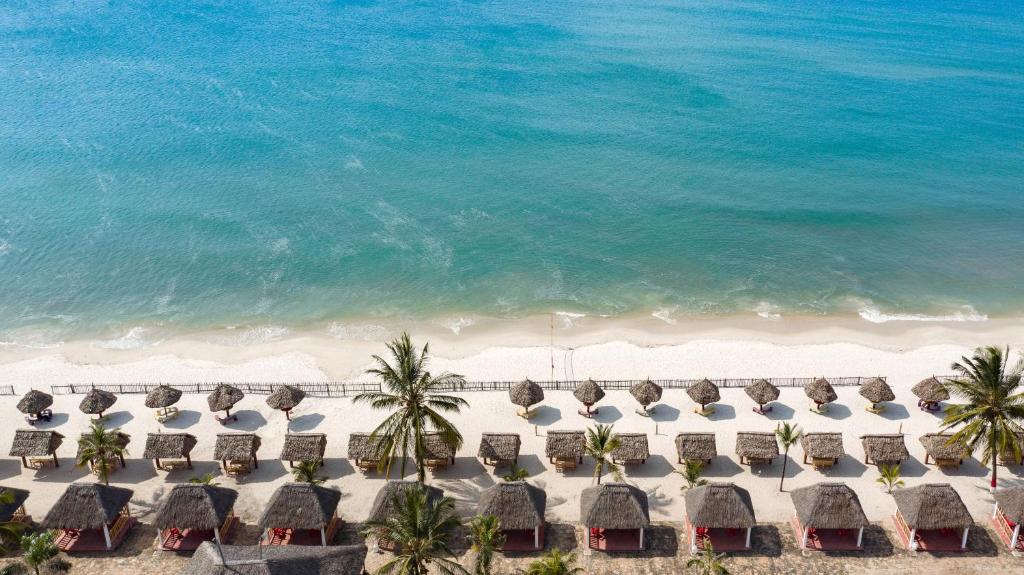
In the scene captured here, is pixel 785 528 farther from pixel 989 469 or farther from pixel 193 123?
pixel 193 123

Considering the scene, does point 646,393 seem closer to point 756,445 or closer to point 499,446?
point 756,445

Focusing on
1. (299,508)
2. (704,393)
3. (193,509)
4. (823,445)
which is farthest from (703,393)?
(193,509)

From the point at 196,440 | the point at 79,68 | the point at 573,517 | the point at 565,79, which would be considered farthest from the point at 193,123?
the point at 573,517

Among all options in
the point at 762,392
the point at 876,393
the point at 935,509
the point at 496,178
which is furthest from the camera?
the point at 496,178

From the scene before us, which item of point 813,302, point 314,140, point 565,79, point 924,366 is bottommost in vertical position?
point 924,366

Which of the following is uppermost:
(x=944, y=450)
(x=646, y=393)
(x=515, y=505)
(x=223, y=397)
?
(x=223, y=397)

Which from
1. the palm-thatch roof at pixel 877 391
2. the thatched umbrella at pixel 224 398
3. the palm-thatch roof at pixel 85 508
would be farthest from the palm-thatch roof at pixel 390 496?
the palm-thatch roof at pixel 877 391

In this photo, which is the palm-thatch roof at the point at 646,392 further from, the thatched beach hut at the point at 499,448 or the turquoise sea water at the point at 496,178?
the turquoise sea water at the point at 496,178
